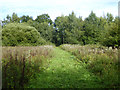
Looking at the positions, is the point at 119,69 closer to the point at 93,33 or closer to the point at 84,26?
the point at 93,33

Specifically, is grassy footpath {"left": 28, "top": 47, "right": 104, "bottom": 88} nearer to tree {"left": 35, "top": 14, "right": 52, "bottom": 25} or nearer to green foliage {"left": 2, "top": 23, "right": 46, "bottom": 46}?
green foliage {"left": 2, "top": 23, "right": 46, "bottom": 46}

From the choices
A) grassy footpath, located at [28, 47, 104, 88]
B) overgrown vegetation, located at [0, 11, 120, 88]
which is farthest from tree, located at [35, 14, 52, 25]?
grassy footpath, located at [28, 47, 104, 88]

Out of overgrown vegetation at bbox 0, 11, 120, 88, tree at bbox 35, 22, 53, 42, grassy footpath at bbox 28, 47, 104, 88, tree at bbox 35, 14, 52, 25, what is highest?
tree at bbox 35, 14, 52, 25

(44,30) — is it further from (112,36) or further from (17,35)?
(112,36)

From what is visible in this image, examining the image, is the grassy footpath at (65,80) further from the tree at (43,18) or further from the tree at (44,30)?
the tree at (43,18)

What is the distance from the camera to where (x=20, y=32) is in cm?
1434

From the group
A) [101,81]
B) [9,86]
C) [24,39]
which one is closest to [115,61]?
[101,81]

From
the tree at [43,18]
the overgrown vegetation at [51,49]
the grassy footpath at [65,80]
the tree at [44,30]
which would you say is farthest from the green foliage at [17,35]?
the tree at [43,18]

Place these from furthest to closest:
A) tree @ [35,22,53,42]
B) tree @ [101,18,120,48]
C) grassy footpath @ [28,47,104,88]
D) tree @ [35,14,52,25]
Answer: tree @ [35,14,52,25] → tree @ [35,22,53,42] → tree @ [101,18,120,48] → grassy footpath @ [28,47,104,88]

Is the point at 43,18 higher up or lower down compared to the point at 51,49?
higher up

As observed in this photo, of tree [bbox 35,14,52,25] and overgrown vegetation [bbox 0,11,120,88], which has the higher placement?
tree [bbox 35,14,52,25]

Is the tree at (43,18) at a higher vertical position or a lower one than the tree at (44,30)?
higher

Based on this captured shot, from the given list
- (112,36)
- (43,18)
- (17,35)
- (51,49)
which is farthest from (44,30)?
(112,36)

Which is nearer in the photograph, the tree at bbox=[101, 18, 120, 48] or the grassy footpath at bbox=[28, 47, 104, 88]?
the grassy footpath at bbox=[28, 47, 104, 88]
